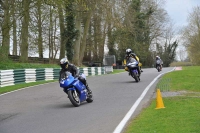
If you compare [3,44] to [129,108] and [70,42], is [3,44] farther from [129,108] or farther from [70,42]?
[129,108]

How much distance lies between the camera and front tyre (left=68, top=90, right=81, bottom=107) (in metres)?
12.2

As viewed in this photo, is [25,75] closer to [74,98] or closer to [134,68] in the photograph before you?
[134,68]

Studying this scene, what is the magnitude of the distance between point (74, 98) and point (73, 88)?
315 mm

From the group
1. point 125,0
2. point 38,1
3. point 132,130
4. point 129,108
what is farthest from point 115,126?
point 125,0

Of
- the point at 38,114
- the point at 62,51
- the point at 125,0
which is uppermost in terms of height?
the point at 125,0

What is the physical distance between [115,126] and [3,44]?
22.3 m

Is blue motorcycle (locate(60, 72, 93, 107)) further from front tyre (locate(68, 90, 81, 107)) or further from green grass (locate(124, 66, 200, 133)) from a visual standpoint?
green grass (locate(124, 66, 200, 133))

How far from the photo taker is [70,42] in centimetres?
4394

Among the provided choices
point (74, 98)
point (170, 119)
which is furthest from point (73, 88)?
point (170, 119)

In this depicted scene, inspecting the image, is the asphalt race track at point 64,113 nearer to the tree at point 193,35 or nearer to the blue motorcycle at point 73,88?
the blue motorcycle at point 73,88

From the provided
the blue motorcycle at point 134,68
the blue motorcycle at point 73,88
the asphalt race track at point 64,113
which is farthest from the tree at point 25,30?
the blue motorcycle at point 73,88

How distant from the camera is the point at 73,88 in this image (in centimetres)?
1241

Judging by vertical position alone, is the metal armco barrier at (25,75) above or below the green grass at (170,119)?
above

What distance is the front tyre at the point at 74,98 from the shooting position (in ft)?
40.1
